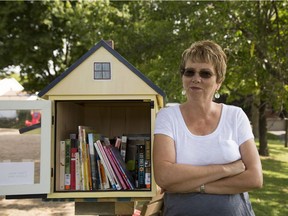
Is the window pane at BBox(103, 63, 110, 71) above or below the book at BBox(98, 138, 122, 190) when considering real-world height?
above

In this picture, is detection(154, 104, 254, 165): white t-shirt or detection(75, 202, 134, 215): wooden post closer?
detection(154, 104, 254, 165): white t-shirt

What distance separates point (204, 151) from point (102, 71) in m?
0.91

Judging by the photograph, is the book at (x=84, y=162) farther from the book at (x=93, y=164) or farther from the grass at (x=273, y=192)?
the grass at (x=273, y=192)

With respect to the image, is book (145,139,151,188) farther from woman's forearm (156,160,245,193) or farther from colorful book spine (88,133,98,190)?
woman's forearm (156,160,245,193)

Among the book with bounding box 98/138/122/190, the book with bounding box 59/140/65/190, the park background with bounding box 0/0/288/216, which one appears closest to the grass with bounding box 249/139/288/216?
the park background with bounding box 0/0/288/216

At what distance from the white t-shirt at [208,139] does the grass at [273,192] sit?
4590mm

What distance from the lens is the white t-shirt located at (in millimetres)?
1892

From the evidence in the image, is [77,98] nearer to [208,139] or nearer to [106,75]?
[106,75]

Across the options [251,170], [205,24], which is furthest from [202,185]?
[205,24]

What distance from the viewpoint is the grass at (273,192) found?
20.8ft

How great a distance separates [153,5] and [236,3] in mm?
2221

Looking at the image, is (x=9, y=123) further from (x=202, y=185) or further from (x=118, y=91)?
(x=202, y=185)

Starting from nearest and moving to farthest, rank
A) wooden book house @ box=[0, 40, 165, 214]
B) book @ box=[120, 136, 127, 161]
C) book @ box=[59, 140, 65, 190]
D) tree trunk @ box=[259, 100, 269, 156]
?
1. wooden book house @ box=[0, 40, 165, 214]
2. book @ box=[59, 140, 65, 190]
3. book @ box=[120, 136, 127, 161]
4. tree trunk @ box=[259, 100, 269, 156]

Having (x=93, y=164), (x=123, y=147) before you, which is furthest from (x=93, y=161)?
(x=123, y=147)
